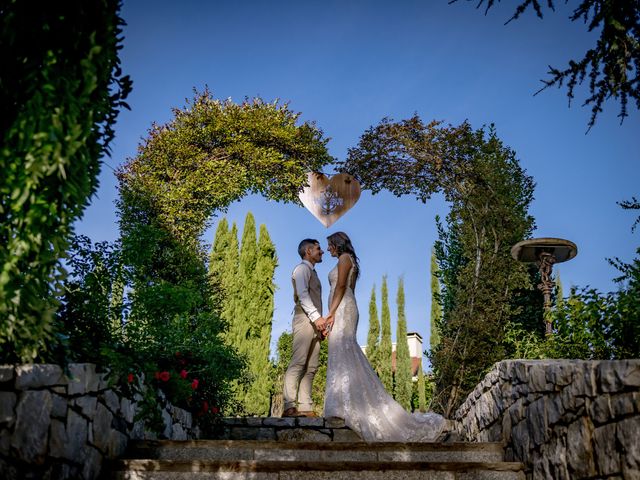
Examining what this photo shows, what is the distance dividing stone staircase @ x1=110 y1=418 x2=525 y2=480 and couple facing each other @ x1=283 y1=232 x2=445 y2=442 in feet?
0.83

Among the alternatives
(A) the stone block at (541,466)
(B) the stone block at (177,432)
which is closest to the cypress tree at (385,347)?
(B) the stone block at (177,432)

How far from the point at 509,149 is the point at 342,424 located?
21.9ft

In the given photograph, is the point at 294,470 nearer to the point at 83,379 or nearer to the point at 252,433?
the point at 83,379

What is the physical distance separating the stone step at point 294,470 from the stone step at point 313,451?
540mm

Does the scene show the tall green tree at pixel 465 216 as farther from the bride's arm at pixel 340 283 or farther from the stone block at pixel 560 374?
the stone block at pixel 560 374

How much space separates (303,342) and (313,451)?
2.33m

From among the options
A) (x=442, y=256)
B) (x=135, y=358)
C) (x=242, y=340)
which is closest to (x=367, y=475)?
(x=135, y=358)

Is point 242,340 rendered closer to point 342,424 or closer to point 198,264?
point 198,264

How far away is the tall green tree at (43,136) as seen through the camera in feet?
8.27

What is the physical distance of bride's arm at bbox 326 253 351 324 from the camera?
646 centimetres

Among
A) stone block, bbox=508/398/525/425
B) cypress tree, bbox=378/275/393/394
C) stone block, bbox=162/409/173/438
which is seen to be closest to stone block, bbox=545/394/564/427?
stone block, bbox=508/398/525/425

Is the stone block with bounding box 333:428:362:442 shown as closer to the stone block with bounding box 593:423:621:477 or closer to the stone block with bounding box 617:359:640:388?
the stone block with bounding box 593:423:621:477

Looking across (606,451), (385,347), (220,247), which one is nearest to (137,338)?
(606,451)

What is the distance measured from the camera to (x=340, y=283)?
6457mm
